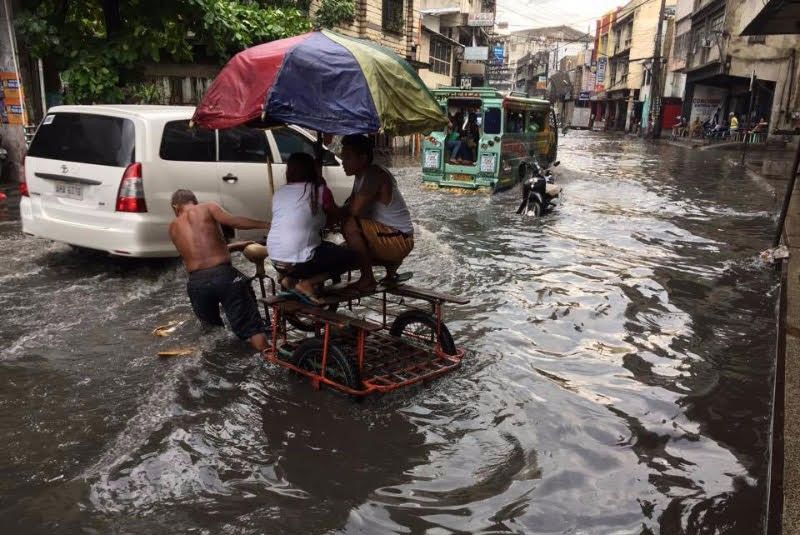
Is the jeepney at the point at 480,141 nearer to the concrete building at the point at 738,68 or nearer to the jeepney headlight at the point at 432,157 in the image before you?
the jeepney headlight at the point at 432,157

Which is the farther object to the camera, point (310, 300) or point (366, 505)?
point (310, 300)

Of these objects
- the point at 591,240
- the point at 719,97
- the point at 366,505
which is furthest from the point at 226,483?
the point at 719,97

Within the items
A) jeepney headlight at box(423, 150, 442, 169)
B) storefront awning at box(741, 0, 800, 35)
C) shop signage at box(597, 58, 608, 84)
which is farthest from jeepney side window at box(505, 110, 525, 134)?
shop signage at box(597, 58, 608, 84)

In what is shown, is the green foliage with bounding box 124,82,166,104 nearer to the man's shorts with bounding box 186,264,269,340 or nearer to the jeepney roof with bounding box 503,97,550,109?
the jeepney roof with bounding box 503,97,550,109

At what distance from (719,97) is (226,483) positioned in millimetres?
42133

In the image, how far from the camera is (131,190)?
20.4ft

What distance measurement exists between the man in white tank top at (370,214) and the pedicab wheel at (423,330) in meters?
0.51

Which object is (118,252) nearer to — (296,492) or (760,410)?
(296,492)

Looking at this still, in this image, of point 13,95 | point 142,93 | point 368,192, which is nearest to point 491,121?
point 142,93

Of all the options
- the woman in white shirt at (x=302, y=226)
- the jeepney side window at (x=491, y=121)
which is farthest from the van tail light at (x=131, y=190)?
the jeepney side window at (x=491, y=121)

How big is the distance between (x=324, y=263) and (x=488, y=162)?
1036 cm

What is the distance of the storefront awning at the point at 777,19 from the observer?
9133mm

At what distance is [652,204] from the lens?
14.1 metres

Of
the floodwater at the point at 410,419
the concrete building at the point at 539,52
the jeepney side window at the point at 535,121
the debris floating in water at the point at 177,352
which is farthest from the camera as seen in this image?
the concrete building at the point at 539,52
